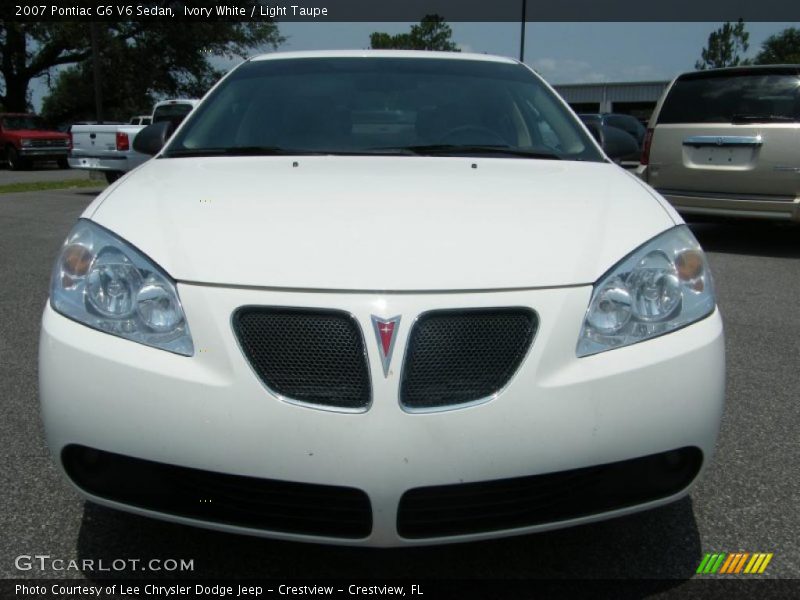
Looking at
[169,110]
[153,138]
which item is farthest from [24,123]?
[153,138]

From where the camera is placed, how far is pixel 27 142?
910 inches

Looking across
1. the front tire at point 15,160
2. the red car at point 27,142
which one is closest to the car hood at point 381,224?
the red car at point 27,142

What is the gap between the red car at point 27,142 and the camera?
76.1 ft

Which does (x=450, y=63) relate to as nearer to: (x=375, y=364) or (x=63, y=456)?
(x=375, y=364)

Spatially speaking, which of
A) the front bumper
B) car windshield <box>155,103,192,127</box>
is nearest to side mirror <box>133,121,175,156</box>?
the front bumper

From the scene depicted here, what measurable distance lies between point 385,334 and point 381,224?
37 centimetres

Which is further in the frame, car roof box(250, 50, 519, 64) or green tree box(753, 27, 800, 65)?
green tree box(753, 27, 800, 65)

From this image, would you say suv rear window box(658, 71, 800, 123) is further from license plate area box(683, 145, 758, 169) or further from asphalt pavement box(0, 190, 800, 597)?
asphalt pavement box(0, 190, 800, 597)

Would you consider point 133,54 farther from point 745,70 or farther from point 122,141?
point 745,70

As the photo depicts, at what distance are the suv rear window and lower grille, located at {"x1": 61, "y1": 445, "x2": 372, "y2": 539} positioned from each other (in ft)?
21.5

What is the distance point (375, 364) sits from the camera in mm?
1697

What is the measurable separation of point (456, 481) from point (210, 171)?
1.35 metres

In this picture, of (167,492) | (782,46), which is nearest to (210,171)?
(167,492)

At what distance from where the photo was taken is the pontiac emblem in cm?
170
